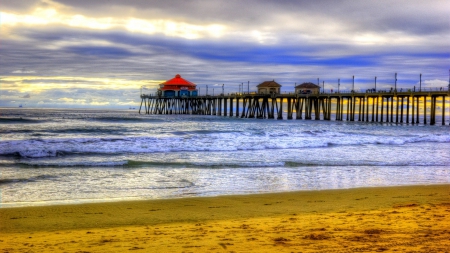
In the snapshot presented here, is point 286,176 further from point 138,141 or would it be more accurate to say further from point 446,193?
point 138,141

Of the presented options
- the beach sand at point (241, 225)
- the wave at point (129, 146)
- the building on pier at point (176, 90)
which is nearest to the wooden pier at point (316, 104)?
the building on pier at point (176, 90)

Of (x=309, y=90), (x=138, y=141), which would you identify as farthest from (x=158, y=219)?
(x=309, y=90)

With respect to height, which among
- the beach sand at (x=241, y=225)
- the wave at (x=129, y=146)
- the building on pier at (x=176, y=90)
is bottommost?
the wave at (x=129, y=146)

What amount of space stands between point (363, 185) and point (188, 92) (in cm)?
6680

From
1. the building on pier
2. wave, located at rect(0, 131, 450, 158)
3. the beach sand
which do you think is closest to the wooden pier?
the building on pier

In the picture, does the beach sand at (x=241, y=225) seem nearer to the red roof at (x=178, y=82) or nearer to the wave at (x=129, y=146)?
the wave at (x=129, y=146)

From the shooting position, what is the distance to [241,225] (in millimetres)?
6367

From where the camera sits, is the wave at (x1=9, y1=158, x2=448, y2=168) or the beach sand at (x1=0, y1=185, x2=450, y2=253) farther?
the wave at (x1=9, y1=158, x2=448, y2=168)

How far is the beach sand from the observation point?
204 inches

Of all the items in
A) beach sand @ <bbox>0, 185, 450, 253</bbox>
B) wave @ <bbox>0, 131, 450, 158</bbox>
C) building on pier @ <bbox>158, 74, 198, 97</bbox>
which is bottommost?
wave @ <bbox>0, 131, 450, 158</bbox>

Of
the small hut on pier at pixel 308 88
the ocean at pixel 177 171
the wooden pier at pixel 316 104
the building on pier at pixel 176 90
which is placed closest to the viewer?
the ocean at pixel 177 171

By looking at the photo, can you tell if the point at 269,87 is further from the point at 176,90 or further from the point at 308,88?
the point at 176,90

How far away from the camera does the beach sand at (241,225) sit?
5172 millimetres

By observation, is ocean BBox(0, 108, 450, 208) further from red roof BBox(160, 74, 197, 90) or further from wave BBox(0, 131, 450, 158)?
red roof BBox(160, 74, 197, 90)
